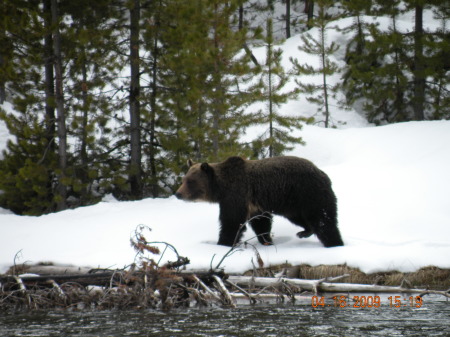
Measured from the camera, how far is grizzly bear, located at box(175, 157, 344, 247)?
365 inches

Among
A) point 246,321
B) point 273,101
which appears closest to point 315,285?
point 246,321

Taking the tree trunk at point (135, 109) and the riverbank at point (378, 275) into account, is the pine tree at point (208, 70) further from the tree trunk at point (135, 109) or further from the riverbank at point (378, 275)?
the riverbank at point (378, 275)

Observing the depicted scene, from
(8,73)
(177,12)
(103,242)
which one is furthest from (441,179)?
(8,73)

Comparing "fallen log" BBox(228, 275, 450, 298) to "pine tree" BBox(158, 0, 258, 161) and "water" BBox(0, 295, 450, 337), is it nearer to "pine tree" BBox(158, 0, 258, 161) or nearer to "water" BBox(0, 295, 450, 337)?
"water" BBox(0, 295, 450, 337)

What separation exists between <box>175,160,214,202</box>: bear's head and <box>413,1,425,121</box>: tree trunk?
11.2m

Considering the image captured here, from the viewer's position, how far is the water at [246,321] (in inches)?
222

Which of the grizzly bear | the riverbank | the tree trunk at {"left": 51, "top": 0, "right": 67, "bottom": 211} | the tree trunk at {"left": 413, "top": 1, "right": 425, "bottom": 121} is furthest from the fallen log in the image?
the tree trunk at {"left": 413, "top": 1, "right": 425, "bottom": 121}

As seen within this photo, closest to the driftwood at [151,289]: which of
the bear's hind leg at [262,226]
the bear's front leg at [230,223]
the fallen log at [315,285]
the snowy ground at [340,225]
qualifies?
the fallen log at [315,285]

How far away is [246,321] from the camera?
6152 millimetres

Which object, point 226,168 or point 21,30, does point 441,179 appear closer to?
point 226,168

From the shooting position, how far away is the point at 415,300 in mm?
7188
